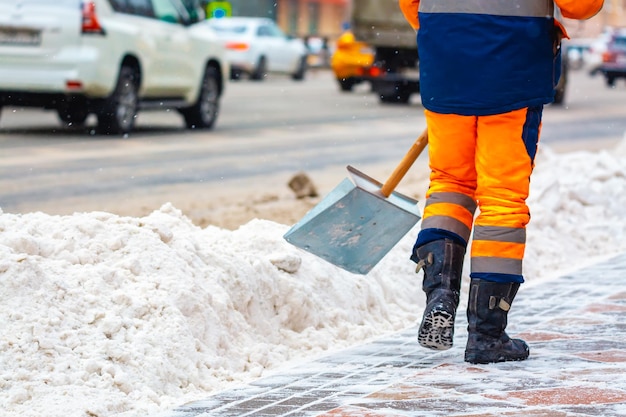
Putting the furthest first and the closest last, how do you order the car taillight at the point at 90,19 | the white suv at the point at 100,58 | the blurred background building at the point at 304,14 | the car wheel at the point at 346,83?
the blurred background building at the point at 304,14 → the car wheel at the point at 346,83 → the car taillight at the point at 90,19 → the white suv at the point at 100,58

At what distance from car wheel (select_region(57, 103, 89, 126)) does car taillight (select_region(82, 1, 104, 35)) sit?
2.80 feet

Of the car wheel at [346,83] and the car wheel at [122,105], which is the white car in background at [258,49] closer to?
the car wheel at [346,83]

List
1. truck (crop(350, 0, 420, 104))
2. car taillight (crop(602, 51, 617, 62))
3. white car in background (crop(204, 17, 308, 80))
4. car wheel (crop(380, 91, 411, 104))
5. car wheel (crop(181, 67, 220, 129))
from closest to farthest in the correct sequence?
1. car wheel (crop(181, 67, 220, 129))
2. truck (crop(350, 0, 420, 104))
3. car wheel (crop(380, 91, 411, 104))
4. white car in background (crop(204, 17, 308, 80))
5. car taillight (crop(602, 51, 617, 62))

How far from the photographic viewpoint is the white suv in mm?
13312

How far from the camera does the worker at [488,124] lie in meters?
4.25

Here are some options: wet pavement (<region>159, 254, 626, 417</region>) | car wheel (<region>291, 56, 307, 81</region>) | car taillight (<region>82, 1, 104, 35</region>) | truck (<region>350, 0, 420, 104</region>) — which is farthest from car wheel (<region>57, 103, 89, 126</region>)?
car wheel (<region>291, 56, 307, 81</region>)

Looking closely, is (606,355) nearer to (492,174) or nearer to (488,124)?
(492,174)

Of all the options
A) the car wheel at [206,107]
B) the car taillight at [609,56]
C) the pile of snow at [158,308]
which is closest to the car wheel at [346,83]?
the car wheel at [206,107]

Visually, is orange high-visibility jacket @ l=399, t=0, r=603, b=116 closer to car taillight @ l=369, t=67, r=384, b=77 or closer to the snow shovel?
the snow shovel

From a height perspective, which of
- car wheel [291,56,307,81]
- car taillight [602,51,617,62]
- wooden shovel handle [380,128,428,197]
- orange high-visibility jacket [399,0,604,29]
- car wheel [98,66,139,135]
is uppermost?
orange high-visibility jacket [399,0,604,29]

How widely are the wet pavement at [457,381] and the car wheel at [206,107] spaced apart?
11.0 metres

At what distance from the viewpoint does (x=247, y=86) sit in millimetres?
28609

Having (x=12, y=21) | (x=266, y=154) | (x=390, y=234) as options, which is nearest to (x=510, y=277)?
(x=390, y=234)

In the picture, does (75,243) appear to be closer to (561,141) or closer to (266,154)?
(266,154)
